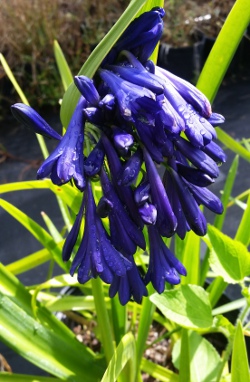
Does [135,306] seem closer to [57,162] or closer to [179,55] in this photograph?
[57,162]

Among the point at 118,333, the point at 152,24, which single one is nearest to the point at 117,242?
the point at 152,24

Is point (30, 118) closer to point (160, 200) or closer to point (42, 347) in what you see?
point (160, 200)

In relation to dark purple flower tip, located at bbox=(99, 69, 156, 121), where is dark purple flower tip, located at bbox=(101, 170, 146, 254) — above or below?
below

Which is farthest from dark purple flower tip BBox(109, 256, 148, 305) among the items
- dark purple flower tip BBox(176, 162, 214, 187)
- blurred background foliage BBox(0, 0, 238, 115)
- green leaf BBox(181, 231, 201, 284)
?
blurred background foliage BBox(0, 0, 238, 115)

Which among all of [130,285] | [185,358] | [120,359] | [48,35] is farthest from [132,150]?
[48,35]

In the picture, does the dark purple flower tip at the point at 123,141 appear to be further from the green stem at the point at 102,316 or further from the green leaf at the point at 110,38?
the green stem at the point at 102,316

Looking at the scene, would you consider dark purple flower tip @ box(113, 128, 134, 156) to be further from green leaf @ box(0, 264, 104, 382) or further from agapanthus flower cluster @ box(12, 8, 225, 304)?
green leaf @ box(0, 264, 104, 382)

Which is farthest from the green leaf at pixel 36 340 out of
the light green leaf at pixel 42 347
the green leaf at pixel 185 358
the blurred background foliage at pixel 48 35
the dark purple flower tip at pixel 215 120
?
the blurred background foliage at pixel 48 35
